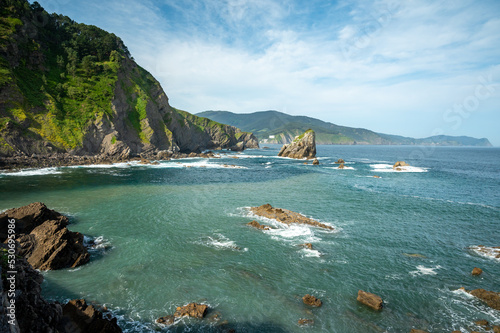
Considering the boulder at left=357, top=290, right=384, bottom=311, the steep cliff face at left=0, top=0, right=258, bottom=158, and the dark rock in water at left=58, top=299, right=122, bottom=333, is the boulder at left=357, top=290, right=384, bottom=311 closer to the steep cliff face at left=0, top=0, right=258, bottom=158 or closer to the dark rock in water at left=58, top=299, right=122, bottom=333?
the dark rock in water at left=58, top=299, right=122, bottom=333

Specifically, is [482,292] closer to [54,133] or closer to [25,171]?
[25,171]

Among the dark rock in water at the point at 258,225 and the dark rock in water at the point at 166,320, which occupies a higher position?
the dark rock in water at the point at 258,225

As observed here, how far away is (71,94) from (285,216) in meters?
85.2

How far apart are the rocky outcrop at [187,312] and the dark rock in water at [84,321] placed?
2.26 metres

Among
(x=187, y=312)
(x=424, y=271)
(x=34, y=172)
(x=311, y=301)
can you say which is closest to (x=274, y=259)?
(x=311, y=301)

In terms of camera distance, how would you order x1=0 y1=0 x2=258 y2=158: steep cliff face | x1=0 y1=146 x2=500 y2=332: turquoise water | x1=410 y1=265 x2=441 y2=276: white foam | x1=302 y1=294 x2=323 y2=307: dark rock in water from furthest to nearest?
x1=0 y1=0 x2=258 y2=158: steep cliff face
x1=410 y1=265 x2=441 y2=276: white foam
x1=302 y1=294 x2=323 y2=307: dark rock in water
x1=0 y1=146 x2=500 y2=332: turquoise water

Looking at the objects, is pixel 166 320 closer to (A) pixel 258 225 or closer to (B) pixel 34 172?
(A) pixel 258 225

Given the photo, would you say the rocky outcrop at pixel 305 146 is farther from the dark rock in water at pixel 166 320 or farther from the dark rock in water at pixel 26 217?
the dark rock in water at pixel 166 320

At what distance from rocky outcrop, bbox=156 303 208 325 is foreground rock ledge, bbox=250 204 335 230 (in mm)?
16350

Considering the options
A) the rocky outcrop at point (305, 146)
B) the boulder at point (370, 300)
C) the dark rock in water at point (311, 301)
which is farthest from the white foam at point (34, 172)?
the rocky outcrop at point (305, 146)

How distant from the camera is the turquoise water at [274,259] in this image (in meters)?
13.9

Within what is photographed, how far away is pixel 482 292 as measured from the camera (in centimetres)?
1559

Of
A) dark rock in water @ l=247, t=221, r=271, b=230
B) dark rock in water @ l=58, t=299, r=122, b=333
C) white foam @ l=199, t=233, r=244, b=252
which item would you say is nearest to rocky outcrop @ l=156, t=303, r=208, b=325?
dark rock in water @ l=58, t=299, r=122, b=333

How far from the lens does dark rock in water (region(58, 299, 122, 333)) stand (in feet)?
34.2
